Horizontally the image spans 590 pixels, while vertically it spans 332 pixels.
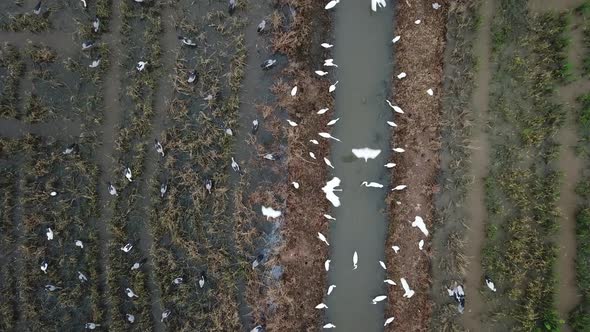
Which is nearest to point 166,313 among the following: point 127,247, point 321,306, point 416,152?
point 127,247

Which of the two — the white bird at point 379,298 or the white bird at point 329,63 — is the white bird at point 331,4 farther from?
the white bird at point 379,298

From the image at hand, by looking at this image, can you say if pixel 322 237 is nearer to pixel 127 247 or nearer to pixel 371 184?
pixel 371 184

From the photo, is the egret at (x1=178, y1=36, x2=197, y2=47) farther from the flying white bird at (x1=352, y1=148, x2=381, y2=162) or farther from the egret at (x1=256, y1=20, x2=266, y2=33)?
the flying white bird at (x1=352, y1=148, x2=381, y2=162)

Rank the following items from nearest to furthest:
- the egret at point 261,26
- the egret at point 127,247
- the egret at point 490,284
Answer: the egret at point 490,284 < the egret at point 127,247 < the egret at point 261,26

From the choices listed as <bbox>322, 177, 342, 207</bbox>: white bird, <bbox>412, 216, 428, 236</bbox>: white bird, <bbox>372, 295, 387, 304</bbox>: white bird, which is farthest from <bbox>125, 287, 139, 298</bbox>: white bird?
<bbox>412, 216, 428, 236</bbox>: white bird

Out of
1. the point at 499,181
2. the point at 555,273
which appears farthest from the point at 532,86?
the point at 555,273

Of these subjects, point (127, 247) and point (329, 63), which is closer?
point (127, 247)

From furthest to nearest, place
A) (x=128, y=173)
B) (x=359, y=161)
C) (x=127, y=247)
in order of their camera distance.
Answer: (x=359, y=161)
(x=128, y=173)
(x=127, y=247)

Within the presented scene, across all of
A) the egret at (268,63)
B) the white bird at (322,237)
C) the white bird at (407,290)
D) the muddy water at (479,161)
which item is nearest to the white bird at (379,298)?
the white bird at (407,290)
